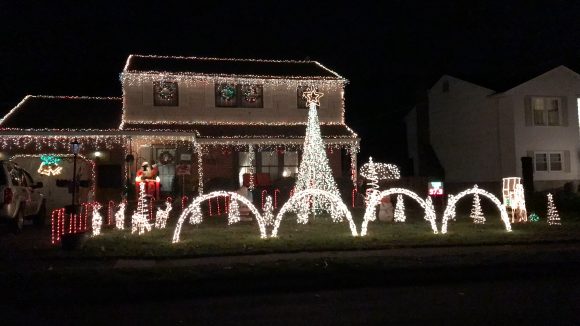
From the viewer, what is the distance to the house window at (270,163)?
Result: 87.4 ft

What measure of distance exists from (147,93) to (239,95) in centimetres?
376

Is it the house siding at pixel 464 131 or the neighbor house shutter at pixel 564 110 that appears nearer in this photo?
the neighbor house shutter at pixel 564 110

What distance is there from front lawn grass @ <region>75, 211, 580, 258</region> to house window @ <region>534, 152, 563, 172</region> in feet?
36.3

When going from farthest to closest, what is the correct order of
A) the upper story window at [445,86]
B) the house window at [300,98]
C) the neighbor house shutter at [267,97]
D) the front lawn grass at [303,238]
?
the upper story window at [445,86] → the house window at [300,98] → the neighbor house shutter at [267,97] → the front lawn grass at [303,238]

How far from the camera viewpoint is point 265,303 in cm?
848

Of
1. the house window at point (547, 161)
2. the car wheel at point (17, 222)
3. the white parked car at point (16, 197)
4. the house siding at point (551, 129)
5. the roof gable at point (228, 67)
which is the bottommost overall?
the car wheel at point (17, 222)

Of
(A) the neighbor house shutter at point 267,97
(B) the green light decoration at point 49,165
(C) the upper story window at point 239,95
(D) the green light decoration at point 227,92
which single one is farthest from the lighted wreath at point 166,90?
(B) the green light decoration at point 49,165

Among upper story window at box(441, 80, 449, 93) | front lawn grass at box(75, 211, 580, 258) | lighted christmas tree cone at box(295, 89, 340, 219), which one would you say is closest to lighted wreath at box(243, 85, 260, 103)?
lighted christmas tree cone at box(295, 89, 340, 219)

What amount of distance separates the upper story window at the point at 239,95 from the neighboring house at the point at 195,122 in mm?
42

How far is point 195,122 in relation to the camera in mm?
25469

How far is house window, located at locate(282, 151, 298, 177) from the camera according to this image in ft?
87.7

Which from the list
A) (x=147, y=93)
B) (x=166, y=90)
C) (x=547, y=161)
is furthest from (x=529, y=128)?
(x=147, y=93)

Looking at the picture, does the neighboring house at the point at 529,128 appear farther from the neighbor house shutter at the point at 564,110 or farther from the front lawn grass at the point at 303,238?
the front lawn grass at the point at 303,238

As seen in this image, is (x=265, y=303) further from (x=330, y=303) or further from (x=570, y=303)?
(x=570, y=303)
